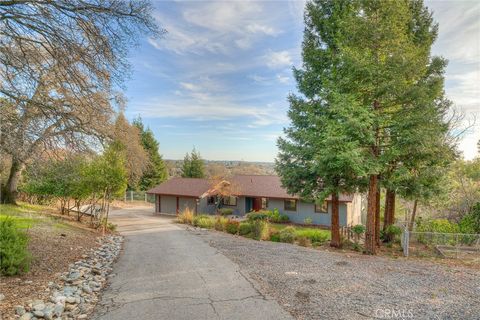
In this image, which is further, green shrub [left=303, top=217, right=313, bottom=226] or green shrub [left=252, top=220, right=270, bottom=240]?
green shrub [left=303, top=217, right=313, bottom=226]

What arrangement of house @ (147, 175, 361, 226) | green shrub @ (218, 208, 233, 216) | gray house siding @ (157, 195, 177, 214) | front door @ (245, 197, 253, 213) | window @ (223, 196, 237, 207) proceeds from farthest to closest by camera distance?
window @ (223, 196, 237, 207) → gray house siding @ (157, 195, 177, 214) → front door @ (245, 197, 253, 213) → green shrub @ (218, 208, 233, 216) → house @ (147, 175, 361, 226)

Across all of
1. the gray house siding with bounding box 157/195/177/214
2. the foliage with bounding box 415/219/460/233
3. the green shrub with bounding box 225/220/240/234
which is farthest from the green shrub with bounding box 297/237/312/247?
the gray house siding with bounding box 157/195/177/214

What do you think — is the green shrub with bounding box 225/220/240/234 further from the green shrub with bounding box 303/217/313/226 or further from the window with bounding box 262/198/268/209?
the window with bounding box 262/198/268/209

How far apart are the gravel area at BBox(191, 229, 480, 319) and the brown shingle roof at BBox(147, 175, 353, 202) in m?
15.8

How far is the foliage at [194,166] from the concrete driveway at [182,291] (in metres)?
28.6

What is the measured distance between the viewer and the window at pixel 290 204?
24188mm

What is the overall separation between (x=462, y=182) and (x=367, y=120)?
39.9ft

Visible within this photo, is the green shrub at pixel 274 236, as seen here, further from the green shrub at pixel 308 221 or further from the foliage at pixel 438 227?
the green shrub at pixel 308 221

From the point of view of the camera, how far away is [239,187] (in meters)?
27.2

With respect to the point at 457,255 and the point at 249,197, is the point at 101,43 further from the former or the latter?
the point at 249,197

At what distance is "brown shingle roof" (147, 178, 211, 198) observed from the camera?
26.7 m

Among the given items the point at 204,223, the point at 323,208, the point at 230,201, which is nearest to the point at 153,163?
the point at 230,201

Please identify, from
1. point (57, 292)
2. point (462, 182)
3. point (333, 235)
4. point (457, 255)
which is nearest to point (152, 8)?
point (57, 292)

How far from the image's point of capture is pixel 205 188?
27312 mm
